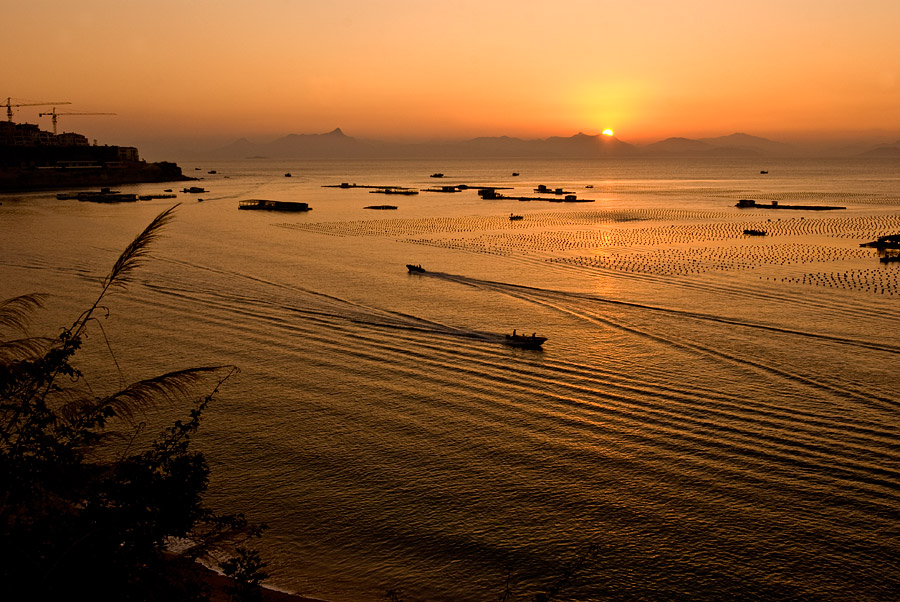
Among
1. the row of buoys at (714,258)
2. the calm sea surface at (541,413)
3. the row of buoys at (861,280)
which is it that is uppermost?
the row of buoys at (714,258)

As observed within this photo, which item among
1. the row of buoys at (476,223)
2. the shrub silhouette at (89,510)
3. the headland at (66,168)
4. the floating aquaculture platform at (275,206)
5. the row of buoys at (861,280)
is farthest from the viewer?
the headland at (66,168)

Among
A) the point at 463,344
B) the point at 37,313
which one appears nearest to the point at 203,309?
the point at 37,313

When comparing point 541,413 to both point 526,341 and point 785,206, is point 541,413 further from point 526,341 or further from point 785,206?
point 785,206

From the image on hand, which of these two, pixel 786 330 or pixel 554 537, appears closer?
pixel 554 537

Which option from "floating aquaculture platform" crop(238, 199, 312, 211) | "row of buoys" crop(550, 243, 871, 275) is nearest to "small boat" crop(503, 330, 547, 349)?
"row of buoys" crop(550, 243, 871, 275)

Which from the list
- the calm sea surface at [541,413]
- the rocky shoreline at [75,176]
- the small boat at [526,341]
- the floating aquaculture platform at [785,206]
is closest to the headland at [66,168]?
the rocky shoreline at [75,176]

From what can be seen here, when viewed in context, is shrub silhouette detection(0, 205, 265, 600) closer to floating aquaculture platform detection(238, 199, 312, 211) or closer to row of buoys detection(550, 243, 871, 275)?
row of buoys detection(550, 243, 871, 275)

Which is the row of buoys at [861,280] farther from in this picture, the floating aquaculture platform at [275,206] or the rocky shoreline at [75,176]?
the rocky shoreline at [75,176]

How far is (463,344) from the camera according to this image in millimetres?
33656

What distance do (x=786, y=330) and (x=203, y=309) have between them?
32856 mm

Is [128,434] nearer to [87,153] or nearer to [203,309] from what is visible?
[203,309]

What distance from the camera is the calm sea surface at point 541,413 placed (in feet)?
56.1

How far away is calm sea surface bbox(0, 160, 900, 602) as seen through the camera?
17.1 meters

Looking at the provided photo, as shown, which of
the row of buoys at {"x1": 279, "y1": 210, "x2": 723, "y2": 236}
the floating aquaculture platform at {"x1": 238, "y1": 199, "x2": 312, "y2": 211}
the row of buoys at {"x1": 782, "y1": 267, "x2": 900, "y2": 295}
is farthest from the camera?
the floating aquaculture platform at {"x1": 238, "y1": 199, "x2": 312, "y2": 211}
